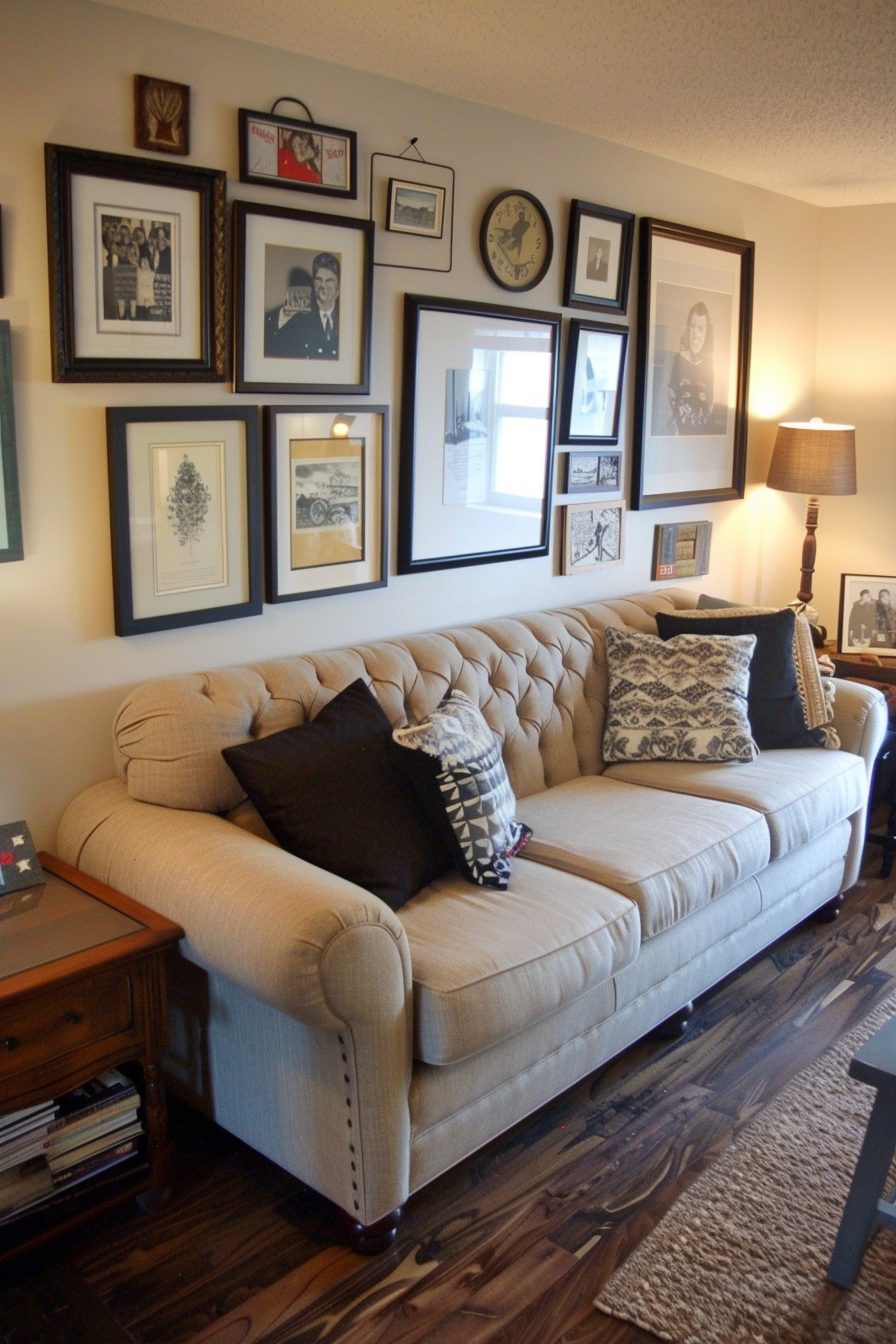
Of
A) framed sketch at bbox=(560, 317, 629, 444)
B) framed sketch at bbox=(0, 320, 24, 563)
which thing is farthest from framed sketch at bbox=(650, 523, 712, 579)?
framed sketch at bbox=(0, 320, 24, 563)

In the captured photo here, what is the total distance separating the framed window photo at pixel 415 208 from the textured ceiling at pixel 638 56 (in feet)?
0.85

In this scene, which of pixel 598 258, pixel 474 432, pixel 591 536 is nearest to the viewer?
pixel 474 432

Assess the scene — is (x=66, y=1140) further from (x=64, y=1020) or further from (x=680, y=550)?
(x=680, y=550)

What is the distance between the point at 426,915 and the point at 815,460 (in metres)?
2.89

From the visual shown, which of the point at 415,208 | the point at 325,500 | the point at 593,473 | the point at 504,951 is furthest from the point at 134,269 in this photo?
the point at 593,473

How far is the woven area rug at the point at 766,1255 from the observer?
200cm

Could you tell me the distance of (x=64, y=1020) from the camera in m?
2.04

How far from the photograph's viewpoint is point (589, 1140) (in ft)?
8.13

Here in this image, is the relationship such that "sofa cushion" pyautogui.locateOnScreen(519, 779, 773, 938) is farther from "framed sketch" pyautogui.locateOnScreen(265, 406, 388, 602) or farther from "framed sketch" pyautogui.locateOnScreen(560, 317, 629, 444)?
"framed sketch" pyautogui.locateOnScreen(560, 317, 629, 444)

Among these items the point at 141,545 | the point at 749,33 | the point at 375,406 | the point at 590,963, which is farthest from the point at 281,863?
the point at 749,33

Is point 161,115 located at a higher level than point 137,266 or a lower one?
higher

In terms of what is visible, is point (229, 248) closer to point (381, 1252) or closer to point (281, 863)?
point (281, 863)

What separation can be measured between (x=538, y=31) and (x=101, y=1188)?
2571 millimetres

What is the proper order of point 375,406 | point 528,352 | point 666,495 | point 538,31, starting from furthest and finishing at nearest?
point 666,495
point 528,352
point 375,406
point 538,31
